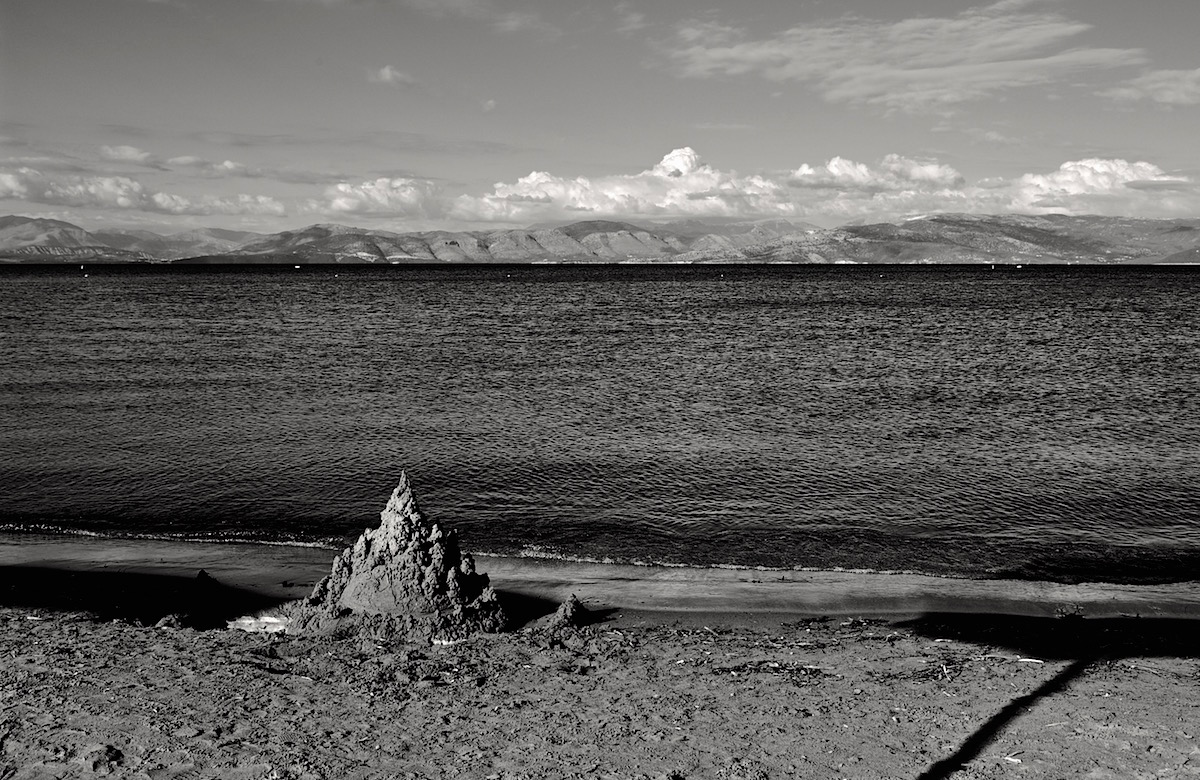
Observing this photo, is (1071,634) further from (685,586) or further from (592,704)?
(592,704)

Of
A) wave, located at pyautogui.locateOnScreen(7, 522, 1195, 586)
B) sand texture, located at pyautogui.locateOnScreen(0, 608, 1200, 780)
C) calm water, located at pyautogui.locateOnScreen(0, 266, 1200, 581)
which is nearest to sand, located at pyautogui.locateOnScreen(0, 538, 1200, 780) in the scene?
sand texture, located at pyautogui.locateOnScreen(0, 608, 1200, 780)

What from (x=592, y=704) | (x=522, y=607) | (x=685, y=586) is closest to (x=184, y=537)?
(x=522, y=607)

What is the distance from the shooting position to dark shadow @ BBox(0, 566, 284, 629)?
38.6 ft

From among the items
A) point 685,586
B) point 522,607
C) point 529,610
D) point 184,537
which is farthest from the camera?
point 184,537

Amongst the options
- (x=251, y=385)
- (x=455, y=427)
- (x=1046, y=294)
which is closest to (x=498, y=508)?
(x=455, y=427)

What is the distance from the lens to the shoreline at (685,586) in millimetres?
12656

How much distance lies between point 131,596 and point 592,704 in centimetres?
764

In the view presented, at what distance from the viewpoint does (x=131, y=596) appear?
12625 millimetres

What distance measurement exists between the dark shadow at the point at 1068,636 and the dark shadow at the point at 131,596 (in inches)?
365

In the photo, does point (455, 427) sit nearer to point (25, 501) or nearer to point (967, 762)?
point (25, 501)

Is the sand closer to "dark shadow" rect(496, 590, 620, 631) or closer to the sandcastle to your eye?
"dark shadow" rect(496, 590, 620, 631)

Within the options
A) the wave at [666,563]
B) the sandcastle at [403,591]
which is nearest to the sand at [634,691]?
the sandcastle at [403,591]

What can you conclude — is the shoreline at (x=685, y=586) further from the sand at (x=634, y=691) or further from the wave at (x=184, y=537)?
the wave at (x=184, y=537)

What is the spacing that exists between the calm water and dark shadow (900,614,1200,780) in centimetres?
306
